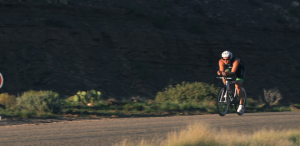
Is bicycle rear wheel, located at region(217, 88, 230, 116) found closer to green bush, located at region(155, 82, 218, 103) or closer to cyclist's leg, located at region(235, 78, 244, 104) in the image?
cyclist's leg, located at region(235, 78, 244, 104)

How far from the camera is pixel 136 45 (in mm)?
44750

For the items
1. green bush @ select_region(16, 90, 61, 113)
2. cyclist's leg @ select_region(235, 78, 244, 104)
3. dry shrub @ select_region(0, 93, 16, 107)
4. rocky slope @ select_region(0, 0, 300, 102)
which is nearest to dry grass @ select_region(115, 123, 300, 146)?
cyclist's leg @ select_region(235, 78, 244, 104)


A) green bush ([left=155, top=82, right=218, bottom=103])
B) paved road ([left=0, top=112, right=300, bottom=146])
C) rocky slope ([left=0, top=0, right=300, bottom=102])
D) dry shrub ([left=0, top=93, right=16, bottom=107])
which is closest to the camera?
paved road ([left=0, top=112, right=300, bottom=146])

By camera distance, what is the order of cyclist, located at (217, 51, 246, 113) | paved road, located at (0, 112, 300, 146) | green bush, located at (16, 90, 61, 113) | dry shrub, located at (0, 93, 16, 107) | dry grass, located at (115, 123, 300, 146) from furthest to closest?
dry shrub, located at (0, 93, 16, 107)
green bush, located at (16, 90, 61, 113)
cyclist, located at (217, 51, 246, 113)
paved road, located at (0, 112, 300, 146)
dry grass, located at (115, 123, 300, 146)

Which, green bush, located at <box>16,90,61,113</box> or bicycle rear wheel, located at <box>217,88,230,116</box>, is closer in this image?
bicycle rear wheel, located at <box>217,88,230,116</box>

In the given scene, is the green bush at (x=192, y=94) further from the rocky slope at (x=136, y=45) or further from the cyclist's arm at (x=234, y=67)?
the rocky slope at (x=136, y=45)

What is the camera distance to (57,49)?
40.6 m

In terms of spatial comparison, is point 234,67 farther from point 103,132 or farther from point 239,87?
point 103,132

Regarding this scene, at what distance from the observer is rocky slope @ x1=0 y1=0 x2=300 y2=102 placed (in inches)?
1527

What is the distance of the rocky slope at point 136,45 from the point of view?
38.8m

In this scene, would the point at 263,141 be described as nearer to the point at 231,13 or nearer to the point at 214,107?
the point at 214,107

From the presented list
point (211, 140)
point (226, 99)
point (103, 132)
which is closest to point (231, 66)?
point (226, 99)

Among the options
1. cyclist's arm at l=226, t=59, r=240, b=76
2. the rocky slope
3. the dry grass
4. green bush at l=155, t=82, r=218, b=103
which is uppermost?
the rocky slope

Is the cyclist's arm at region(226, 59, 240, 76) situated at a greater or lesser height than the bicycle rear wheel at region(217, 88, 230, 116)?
greater
